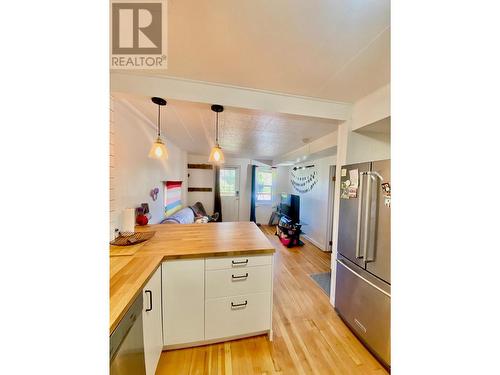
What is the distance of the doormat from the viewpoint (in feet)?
7.54

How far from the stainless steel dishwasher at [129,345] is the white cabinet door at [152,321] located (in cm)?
8

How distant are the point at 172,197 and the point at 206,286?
2.57m

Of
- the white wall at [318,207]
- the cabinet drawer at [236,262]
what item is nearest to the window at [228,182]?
the white wall at [318,207]

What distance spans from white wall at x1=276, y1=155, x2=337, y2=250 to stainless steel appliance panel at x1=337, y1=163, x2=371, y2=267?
6.11 feet

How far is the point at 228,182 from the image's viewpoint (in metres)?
5.43

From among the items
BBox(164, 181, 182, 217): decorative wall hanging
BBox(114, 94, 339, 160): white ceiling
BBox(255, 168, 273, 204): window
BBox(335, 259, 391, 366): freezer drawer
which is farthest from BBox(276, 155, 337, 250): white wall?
BBox(164, 181, 182, 217): decorative wall hanging

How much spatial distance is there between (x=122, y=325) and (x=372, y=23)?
197cm

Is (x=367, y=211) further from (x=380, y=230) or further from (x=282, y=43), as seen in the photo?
(x=282, y=43)

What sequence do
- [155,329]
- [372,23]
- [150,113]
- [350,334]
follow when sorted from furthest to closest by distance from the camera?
[150,113]
[350,334]
[155,329]
[372,23]

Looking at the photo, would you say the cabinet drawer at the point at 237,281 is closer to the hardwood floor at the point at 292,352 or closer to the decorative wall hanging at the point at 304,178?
the hardwood floor at the point at 292,352
